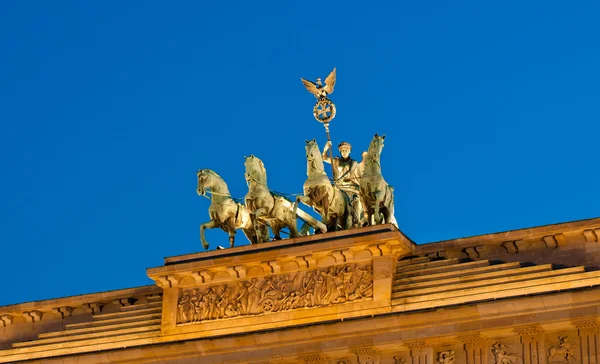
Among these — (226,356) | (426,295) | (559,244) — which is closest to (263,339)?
(226,356)

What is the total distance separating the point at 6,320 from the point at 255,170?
23.9ft

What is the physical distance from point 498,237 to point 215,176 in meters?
7.29

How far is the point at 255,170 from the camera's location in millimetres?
45844

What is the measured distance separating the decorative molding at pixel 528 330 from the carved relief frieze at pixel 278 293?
352cm

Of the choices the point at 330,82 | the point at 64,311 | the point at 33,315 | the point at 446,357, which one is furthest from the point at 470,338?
the point at 33,315

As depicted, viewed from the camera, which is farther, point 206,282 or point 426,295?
point 206,282

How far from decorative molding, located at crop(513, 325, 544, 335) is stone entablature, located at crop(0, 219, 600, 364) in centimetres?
4

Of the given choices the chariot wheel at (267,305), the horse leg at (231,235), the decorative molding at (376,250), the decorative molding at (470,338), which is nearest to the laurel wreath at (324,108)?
the horse leg at (231,235)

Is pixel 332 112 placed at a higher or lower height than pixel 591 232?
higher

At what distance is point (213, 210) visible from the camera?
1818 inches

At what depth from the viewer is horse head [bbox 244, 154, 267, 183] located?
4575cm

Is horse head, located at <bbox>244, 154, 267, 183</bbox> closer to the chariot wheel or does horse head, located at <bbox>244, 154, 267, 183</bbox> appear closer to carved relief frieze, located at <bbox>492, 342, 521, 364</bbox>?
the chariot wheel

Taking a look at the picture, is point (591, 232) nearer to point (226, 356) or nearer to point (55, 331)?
point (226, 356)

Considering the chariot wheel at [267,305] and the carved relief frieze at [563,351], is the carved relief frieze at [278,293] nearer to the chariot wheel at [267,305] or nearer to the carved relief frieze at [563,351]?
the chariot wheel at [267,305]
